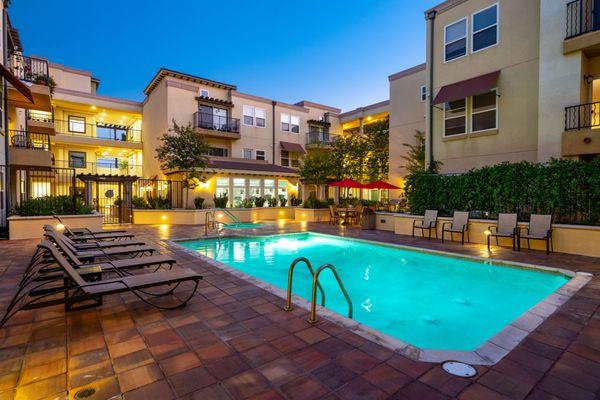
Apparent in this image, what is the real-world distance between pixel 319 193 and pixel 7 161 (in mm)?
21106

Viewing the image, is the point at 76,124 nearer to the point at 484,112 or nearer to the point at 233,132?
the point at 233,132

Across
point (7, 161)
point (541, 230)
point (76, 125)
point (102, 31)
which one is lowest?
point (541, 230)

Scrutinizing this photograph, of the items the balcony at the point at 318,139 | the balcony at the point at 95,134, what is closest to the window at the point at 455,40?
the balcony at the point at 318,139

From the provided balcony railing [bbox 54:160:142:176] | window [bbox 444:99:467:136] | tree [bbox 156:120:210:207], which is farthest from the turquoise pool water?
balcony railing [bbox 54:160:142:176]

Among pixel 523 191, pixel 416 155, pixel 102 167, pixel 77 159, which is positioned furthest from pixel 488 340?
pixel 102 167

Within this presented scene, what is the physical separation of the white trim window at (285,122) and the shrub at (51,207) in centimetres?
1905

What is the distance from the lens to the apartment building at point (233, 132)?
22438 millimetres

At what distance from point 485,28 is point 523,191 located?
7.70 m

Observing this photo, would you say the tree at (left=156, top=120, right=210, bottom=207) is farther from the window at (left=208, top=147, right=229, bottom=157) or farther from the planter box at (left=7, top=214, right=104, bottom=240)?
the planter box at (left=7, top=214, right=104, bottom=240)

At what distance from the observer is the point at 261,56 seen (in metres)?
63.8

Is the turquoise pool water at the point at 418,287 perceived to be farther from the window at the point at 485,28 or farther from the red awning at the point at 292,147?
the red awning at the point at 292,147

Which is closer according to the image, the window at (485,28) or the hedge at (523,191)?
the hedge at (523,191)

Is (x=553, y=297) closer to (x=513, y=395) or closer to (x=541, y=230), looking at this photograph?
(x=513, y=395)

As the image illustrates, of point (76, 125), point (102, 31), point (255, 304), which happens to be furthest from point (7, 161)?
point (102, 31)
